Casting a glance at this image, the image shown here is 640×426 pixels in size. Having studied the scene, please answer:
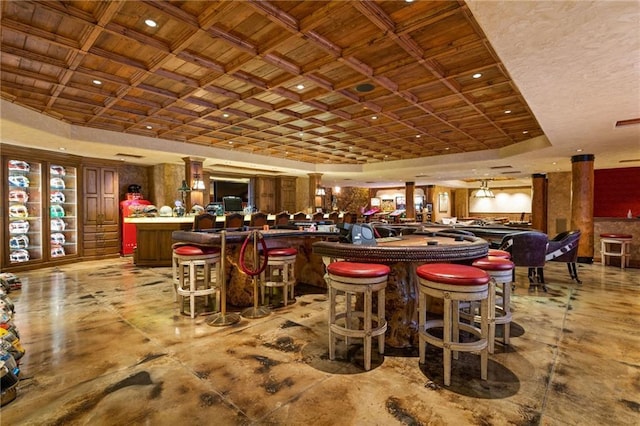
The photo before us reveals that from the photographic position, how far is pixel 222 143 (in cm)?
873

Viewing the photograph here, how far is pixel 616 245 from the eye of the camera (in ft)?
24.7

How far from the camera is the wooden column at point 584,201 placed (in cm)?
755

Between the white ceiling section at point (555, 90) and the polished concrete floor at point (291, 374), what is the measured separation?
2.67 metres

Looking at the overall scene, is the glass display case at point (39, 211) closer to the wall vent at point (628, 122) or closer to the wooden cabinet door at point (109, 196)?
the wooden cabinet door at point (109, 196)

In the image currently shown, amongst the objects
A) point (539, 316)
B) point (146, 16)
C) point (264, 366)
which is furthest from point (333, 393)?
point (146, 16)

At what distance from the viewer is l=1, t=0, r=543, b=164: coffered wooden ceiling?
2930 millimetres

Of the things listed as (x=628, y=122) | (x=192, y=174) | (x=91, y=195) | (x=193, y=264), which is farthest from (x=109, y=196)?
(x=628, y=122)

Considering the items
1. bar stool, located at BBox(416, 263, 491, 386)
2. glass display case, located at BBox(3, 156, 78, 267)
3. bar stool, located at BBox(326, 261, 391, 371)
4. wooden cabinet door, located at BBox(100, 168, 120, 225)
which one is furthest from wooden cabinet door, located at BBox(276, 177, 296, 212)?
bar stool, located at BBox(416, 263, 491, 386)

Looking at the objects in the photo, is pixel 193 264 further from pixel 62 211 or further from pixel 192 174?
pixel 62 211

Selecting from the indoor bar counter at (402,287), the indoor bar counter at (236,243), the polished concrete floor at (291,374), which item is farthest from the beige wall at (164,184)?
the indoor bar counter at (402,287)

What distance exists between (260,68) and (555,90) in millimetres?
3620

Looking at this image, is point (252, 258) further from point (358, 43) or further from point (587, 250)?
point (587, 250)

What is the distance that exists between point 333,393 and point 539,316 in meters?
3.10

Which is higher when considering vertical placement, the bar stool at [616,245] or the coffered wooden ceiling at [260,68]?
the coffered wooden ceiling at [260,68]
